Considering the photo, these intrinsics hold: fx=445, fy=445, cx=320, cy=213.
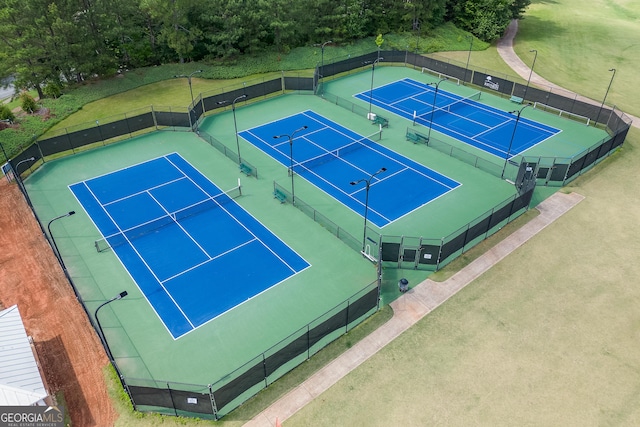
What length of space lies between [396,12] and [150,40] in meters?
37.7

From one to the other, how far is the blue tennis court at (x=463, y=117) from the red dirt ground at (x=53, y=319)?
34.5 m

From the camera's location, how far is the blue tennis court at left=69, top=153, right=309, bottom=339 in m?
26.2

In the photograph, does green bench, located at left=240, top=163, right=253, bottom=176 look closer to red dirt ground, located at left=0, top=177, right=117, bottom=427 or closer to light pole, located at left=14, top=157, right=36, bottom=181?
red dirt ground, located at left=0, top=177, right=117, bottom=427

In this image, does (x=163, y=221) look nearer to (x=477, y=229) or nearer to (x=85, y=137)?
(x=85, y=137)

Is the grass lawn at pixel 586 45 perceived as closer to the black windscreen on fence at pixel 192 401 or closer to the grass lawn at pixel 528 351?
the grass lawn at pixel 528 351

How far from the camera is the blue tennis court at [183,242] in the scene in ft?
86.1

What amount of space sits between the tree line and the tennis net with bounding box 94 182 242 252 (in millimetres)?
29368

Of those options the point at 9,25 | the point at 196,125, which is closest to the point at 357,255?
the point at 196,125

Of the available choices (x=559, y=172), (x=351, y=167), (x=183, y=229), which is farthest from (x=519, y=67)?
(x=183, y=229)

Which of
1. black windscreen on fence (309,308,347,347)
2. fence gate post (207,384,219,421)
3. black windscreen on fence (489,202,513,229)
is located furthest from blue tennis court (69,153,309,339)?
black windscreen on fence (489,202,513,229)

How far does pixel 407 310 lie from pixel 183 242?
613 inches

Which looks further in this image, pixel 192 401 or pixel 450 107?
pixel 450 107

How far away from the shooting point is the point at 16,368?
1936 centimetres

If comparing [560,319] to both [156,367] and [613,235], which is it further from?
[156,367]
